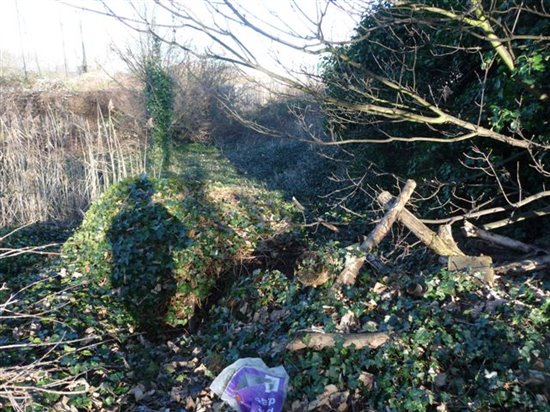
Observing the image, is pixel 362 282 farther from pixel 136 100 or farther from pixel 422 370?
pixel 136 100

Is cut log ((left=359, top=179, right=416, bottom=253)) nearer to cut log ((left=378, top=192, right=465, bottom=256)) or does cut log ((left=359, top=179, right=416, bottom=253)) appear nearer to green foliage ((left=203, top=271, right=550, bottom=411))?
cut log ((left=378, top=192, right=465, bottom=256))

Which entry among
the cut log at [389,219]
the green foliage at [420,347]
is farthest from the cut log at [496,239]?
the green foliage at [420,347]

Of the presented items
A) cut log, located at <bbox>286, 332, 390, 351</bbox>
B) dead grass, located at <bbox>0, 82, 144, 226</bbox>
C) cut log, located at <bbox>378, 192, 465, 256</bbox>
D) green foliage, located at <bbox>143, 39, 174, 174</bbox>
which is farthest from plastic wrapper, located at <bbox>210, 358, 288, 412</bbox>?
green foliage, located at <bbox>143, 39, 174, 174</bbox>

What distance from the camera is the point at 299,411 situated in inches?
131

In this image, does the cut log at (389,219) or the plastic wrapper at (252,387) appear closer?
the plastic wrapper at (252,387)

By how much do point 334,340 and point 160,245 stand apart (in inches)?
111

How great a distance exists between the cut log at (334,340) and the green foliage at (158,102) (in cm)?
1313

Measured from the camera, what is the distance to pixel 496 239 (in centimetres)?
474

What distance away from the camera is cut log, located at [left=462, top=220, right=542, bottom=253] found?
4684 mm

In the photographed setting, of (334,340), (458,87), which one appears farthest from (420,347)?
(458,87)

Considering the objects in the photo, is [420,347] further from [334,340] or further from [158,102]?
[158,102]

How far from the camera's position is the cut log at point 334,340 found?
140 inches

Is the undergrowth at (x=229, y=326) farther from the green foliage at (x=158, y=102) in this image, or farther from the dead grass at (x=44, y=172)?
the green foliage at (x=158, y=102)

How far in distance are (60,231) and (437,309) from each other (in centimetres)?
716
